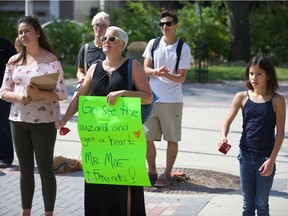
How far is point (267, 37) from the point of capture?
2853cm

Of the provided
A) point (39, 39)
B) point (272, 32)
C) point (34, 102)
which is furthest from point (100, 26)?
point (272, 32)

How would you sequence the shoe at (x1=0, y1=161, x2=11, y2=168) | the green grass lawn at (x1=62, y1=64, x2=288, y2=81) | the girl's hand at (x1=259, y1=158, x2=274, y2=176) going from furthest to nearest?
the green grass lawn at (x1=62, y1=64, x2=288, y2=81) → the shoe at (x1=0, y1=161, x2=11, y2=168) → the girl's hand at (x1=259, y1=158, x2=274, y2=176)

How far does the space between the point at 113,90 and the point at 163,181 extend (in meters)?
2.51

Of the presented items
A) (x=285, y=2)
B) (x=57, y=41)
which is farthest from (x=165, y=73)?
(x=285, y=2)

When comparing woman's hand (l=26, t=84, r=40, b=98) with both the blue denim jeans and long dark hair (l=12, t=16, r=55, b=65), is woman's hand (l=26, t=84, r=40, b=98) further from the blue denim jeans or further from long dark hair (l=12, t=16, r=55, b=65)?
the blue denim jeans

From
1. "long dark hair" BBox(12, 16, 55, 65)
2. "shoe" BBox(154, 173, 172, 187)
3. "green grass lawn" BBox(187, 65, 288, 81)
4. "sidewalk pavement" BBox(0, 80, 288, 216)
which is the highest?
"long dark hair" BBox(12, 16, 55, 65)

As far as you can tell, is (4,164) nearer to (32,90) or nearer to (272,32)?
(32,90)

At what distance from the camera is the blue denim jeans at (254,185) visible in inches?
211

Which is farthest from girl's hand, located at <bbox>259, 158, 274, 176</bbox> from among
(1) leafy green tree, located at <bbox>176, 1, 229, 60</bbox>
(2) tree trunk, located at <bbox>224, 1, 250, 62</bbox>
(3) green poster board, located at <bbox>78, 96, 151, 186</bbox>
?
(2) tree trunk, located at <bbox>224, 1, 250, 62</bbox>

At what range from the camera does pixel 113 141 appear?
17.5 feet

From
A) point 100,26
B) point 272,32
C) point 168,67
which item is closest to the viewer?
point 100,26

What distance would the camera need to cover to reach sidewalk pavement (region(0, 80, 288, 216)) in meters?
6.75

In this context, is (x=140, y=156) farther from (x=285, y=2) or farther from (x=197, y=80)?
(x=285, y=2)

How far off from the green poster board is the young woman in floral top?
0.59m
